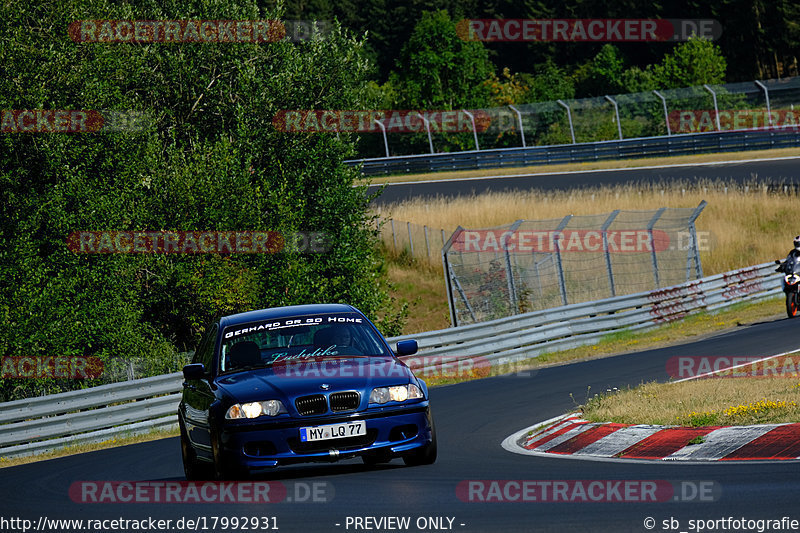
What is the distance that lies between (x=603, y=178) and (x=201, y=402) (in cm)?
3862

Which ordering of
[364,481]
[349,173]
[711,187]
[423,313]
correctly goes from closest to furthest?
1. [364,481]
2. [349,173]
3. [423,313]
4. [711,187]

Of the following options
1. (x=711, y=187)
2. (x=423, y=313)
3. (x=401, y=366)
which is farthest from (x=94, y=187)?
(x=711, y=187)

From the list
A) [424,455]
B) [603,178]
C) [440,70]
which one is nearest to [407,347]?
[424,455]

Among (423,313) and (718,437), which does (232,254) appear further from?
(718,437)

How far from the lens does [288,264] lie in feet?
90.7

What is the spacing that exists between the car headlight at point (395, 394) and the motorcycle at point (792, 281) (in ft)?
48.8

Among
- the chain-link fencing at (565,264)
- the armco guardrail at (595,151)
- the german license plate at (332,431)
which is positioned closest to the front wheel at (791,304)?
the chain-link fencing at (565,264)

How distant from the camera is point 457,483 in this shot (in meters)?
8.09

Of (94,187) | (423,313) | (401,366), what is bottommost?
(423,313)

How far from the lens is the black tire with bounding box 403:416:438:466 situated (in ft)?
29.4

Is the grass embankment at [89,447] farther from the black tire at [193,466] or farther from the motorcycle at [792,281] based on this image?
the motorcycle at [792,281]

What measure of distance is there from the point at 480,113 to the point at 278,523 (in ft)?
201

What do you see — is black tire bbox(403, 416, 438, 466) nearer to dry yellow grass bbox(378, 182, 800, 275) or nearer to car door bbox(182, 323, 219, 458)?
car door bbox(182, 323, 219, 458)

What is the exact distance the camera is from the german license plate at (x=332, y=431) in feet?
27.7
